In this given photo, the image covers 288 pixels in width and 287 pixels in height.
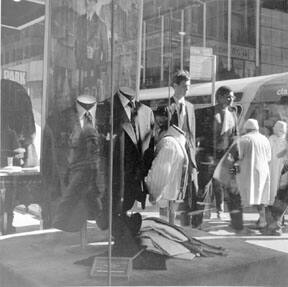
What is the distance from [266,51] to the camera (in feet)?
12.7

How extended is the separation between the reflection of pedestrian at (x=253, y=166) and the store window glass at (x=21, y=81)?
4.69ft

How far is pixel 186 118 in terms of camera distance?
3658 mm

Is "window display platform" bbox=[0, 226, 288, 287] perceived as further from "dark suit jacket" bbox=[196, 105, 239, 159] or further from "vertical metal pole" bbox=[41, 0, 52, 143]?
"vertical metal pole" bbox=[41, 0, 52, 143]

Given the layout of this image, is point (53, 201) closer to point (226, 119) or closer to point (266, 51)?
point (226, 119)

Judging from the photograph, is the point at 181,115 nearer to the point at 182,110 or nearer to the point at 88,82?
the point at 182,110

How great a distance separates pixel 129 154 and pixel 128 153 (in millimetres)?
10

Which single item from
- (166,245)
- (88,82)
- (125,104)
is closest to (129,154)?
(125,104)

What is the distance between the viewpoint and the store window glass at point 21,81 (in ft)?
11.7

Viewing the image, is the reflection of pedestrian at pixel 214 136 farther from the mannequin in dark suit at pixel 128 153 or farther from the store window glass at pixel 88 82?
the store window glass at pixel 88 82

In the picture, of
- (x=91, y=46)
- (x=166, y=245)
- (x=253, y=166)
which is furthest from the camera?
(x=253, y=166)

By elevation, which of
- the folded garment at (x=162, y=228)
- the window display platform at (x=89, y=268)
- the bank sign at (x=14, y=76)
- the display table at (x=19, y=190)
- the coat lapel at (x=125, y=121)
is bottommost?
the window display platform at (x=89, y=268)

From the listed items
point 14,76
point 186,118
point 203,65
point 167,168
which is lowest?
point 167,168

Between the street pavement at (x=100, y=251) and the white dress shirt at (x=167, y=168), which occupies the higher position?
the white dress shirt at (x=167, y=168)

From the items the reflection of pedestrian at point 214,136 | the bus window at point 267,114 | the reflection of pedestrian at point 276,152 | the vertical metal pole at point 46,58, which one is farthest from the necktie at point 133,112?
the reflection of pedestrian at point 276,152
